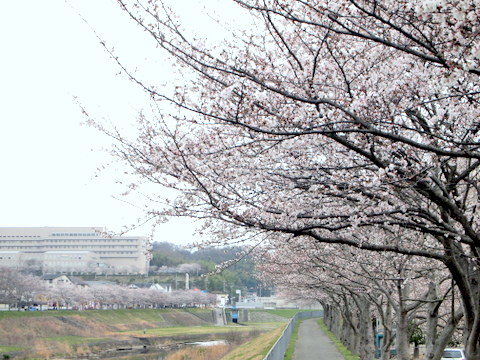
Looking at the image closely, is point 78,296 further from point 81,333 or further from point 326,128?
point 326,128

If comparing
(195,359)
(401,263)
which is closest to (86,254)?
(195,359)

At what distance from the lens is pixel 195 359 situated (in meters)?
34.9

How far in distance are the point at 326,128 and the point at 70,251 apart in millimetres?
130443

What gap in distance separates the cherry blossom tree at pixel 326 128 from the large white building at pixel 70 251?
11314 centimetres

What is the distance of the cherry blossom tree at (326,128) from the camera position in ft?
15.1

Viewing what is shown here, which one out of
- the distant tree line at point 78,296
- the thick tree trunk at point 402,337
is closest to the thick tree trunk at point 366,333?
the thick tree trunk at point 402,337

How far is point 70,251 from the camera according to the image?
12812cm

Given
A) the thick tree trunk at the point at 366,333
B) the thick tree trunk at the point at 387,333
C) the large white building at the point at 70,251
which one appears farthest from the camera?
the large white building at the point at 70,251

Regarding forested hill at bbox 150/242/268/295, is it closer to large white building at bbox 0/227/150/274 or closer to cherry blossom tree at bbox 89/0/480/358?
large white building at bbox 0/227/150/274

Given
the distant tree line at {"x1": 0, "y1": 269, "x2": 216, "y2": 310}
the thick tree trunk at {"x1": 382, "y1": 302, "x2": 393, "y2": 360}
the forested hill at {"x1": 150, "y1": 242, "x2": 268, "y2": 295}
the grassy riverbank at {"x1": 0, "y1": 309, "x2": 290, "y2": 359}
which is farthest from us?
the forested hill at {"x1": 150, "y1": 242, "x2": 268, "y2": 295}

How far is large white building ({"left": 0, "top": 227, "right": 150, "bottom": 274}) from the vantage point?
4705 inches

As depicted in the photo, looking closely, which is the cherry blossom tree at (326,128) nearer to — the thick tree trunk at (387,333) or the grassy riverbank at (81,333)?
the thick tree trunk at (387,333)

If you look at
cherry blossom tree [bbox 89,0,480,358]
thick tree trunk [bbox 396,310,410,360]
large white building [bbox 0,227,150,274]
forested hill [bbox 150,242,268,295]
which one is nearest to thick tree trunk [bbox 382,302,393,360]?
thick tree trunk [bbox 396,310,410,360]

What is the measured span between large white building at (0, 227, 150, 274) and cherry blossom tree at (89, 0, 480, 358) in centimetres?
11314
